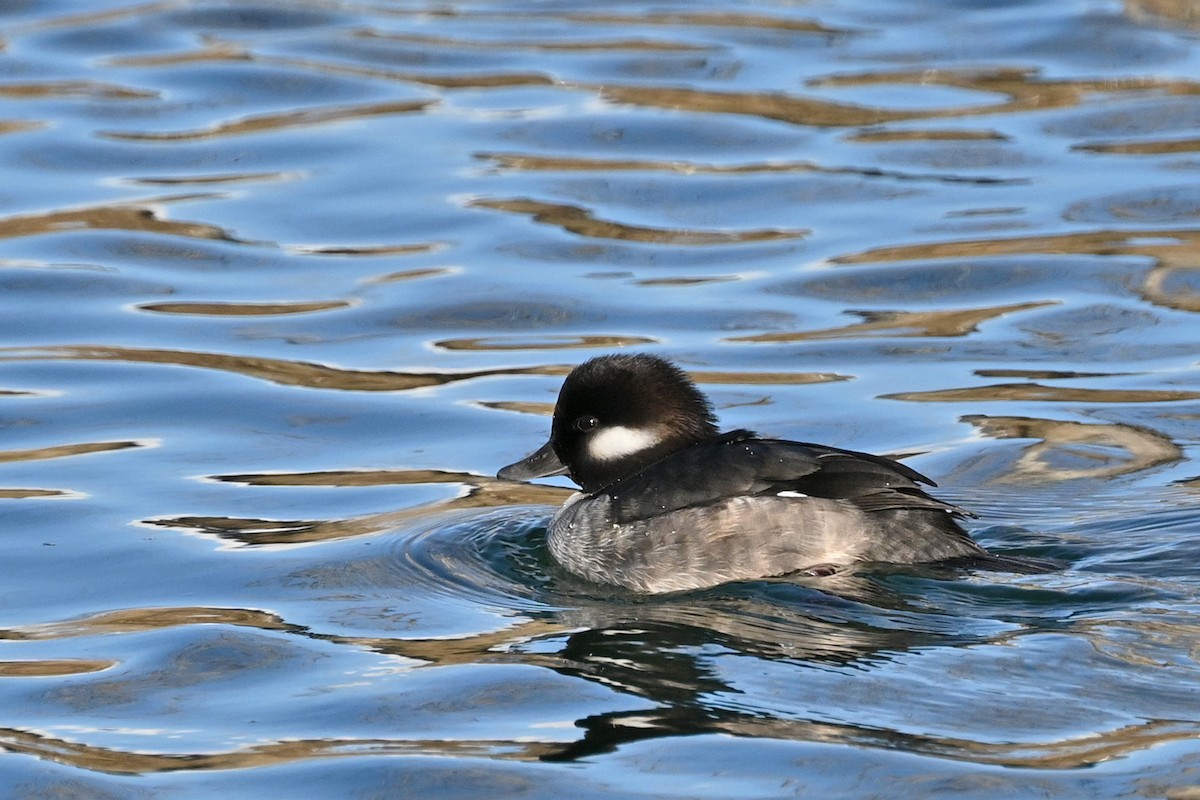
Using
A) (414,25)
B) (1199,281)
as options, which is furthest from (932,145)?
(414,25)

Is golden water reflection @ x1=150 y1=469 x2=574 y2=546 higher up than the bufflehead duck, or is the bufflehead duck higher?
the bufflehead duck

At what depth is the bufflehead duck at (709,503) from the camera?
6508 mm

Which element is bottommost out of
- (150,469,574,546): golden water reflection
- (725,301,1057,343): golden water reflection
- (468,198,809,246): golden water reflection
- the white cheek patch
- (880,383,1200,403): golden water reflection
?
(150,469,574,546): golden water reflection

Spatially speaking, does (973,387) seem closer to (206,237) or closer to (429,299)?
(429,299)

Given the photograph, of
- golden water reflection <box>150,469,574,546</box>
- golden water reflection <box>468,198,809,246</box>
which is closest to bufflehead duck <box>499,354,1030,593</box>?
golden water reflection <box>150,469,574,546</box>

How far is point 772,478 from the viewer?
6.53 metres

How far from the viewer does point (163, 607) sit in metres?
6.55

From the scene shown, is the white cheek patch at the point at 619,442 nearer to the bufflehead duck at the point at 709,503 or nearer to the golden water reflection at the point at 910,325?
the bufflehead duck at the point at 709,503

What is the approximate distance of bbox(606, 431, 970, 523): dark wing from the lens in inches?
255

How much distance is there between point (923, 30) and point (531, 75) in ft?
10.4

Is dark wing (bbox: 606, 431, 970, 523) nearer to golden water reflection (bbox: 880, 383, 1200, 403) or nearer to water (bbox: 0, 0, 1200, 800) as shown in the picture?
water (bbox: 0, 0, 1200, 800)

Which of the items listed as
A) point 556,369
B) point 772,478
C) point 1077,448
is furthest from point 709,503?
point 556,369

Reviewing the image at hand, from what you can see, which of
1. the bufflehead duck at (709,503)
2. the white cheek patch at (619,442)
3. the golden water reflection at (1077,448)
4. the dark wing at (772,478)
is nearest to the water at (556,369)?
the golden water reflection at (1077,448)

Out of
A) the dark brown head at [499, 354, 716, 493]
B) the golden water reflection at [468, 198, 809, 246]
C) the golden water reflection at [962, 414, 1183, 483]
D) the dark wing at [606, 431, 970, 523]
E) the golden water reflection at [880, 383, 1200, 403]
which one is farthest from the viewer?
the golden water reflection at [468, 198, 809, 246]
